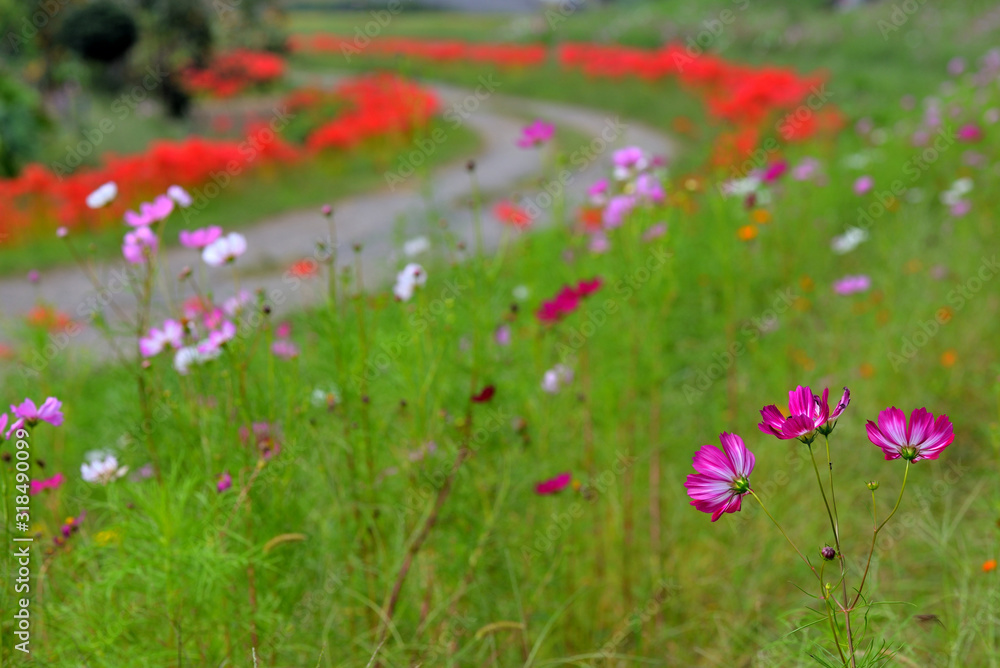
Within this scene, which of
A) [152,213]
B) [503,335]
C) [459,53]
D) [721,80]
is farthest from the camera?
[459,53]

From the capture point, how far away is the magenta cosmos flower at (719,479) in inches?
34.6

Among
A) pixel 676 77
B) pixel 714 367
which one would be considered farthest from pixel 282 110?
pixel 714 367

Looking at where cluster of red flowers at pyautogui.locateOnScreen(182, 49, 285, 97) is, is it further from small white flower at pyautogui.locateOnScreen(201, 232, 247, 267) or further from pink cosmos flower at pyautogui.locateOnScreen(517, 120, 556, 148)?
small white flower at pyautogui.locateOnScreen(201, 232, 247, 267)

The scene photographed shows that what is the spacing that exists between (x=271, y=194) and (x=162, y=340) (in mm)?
6484

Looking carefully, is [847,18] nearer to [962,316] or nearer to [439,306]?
[962,316]

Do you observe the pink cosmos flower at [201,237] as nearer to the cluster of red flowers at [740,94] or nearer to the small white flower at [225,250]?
the small white flower at [225,250]

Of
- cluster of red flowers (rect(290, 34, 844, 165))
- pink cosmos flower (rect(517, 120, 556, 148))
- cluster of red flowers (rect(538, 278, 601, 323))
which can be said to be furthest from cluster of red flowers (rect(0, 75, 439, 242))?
cluster of red flowers (rect(538, 278, 601, 323))

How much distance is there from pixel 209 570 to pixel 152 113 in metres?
11.1

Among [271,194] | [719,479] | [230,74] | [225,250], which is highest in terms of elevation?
[719,479]

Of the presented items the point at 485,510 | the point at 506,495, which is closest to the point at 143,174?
the point at 506,495

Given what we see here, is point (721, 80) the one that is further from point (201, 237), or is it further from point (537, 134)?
point (201, 237)

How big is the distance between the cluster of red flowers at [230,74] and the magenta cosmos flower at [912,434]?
10.6m

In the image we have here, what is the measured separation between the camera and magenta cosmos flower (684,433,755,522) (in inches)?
34.6

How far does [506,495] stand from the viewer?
1.90m
